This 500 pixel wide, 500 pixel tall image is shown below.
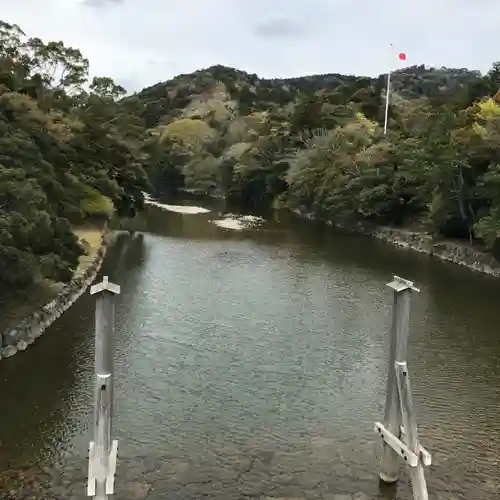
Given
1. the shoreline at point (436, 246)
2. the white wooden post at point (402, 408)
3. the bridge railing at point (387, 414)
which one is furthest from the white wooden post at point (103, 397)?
the shoreline at point (436, 246)

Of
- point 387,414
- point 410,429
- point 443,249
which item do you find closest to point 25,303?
point 387,414

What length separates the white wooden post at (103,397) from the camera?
311 inches

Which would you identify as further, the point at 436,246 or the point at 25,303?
the point at 436,246

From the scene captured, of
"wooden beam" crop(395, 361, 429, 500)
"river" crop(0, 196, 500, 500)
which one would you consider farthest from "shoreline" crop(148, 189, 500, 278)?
"wooden beam" crop(395, 361, 429, 500)

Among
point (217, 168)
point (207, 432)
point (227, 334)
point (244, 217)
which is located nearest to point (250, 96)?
point (217, 168)

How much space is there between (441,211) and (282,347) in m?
17.5

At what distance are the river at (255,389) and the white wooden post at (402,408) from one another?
3.58 feet

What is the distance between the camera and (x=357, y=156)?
40844mm

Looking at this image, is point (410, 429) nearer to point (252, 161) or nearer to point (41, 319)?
point (41, 319)

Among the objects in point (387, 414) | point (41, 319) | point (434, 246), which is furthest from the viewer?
point (434, 246)

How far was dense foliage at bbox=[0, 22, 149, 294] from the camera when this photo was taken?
47.3 feet

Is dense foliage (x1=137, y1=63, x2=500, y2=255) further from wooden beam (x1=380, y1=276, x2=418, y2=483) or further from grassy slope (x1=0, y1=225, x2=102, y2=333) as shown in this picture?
wooden beam (x1=380, y1=276, x2=418, y2=483)

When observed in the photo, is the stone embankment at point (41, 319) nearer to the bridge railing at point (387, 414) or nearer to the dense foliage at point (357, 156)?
the bridge railing at point (387, 414)

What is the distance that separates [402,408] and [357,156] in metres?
33.4
